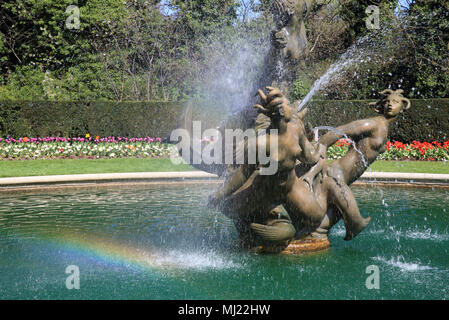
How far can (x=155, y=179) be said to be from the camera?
11102mm

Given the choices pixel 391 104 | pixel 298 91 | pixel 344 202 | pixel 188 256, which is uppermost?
pixel 298 91

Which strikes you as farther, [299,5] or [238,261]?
[299,5]

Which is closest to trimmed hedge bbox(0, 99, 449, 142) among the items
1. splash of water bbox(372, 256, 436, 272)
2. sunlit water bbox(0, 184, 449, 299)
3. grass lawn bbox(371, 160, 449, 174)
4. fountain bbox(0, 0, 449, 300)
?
grass lawn bbox(371, 160, 449, 174)

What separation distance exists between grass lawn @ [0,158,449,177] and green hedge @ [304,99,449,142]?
370 cm

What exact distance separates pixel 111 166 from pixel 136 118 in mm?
6033

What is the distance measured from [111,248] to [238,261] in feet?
5.56

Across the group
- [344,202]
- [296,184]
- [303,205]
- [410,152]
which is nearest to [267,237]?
[303,205]

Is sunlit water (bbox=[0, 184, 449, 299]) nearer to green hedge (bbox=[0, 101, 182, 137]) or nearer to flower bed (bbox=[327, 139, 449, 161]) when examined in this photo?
flower bed (bbox=[327, 139, 449, 161])

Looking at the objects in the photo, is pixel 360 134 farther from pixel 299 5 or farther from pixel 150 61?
pixel 150 61

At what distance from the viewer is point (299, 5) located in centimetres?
605

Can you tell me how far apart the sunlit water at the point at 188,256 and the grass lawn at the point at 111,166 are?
4.00m

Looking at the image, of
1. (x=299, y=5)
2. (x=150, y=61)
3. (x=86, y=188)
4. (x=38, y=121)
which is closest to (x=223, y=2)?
(x=150, y=61)

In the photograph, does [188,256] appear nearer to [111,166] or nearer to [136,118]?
[111,166]

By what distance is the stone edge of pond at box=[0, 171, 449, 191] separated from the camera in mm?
10250
